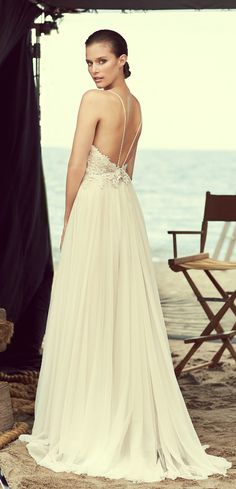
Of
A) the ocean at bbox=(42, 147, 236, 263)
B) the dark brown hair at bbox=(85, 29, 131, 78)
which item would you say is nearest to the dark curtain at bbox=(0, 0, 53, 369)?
the dark brown hair at bbox=(85, 29, 131, 78)

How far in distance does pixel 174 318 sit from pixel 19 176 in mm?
2807

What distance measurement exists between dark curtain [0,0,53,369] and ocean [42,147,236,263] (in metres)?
13.4

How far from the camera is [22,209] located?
19.5 feet

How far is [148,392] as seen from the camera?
3.89m

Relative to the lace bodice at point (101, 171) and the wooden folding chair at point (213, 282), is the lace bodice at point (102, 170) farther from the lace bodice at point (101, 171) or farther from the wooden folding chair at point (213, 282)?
the wooden folding chair at point (213, 282)

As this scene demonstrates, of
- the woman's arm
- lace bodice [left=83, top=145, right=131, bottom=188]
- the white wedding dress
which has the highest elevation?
the woman's arm

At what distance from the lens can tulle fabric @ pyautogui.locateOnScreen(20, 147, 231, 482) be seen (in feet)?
12.7

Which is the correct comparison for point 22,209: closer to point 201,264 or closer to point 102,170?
point 201,264

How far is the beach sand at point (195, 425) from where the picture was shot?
366 centimetres

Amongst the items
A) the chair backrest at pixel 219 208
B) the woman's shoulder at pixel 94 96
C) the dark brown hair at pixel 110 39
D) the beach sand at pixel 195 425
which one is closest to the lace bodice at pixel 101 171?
the woman's shoulder at pixel 94 96

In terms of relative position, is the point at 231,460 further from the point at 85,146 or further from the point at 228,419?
the point at 85,146

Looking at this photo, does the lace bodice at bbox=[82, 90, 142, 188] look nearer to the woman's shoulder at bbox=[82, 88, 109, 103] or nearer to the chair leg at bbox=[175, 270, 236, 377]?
the woman's shoulder at bbox=[82, 88, 109, 103]

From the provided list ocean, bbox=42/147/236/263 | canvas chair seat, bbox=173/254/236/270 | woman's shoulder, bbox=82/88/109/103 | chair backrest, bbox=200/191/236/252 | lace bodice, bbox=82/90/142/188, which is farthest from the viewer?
ocean, bbox=42/147/236/263

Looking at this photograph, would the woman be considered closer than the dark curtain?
Yes
